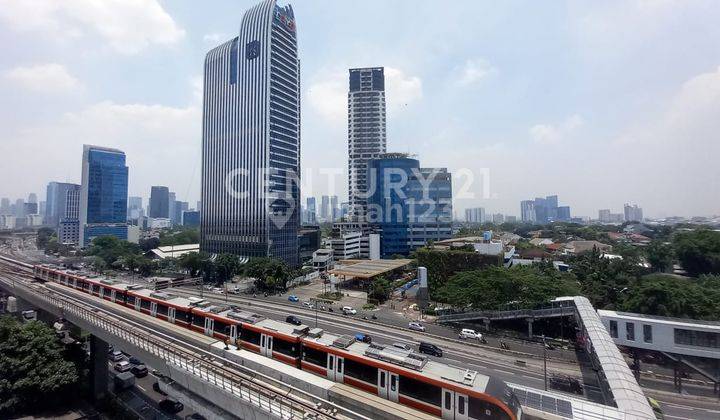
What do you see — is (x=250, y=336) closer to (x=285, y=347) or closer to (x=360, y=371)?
(x=285, y=347)

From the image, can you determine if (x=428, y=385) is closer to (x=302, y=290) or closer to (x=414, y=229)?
(x=302, y=290)

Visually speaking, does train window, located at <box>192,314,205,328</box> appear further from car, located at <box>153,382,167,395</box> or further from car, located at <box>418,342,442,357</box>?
car, located at <box>418,342,442,357</box>

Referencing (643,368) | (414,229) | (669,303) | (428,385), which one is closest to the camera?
(428,385)

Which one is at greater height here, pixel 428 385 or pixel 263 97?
pixel 263 97

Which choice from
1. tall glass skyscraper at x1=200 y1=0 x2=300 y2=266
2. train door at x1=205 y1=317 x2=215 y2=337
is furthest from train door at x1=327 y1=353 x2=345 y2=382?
tall glass skyscraper at x1=200 y1=0 x2=300 y2=266

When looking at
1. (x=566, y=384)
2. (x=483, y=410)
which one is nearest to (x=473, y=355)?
(x=566, y=384)

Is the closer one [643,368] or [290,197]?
[643,368]

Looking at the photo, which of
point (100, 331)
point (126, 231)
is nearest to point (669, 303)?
point (100, 331)
